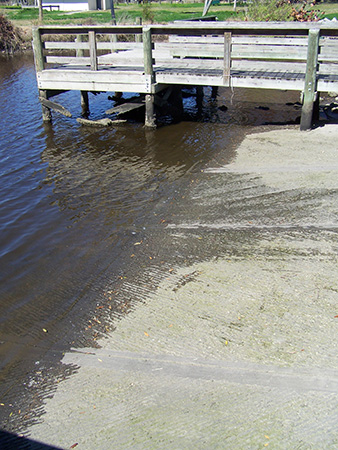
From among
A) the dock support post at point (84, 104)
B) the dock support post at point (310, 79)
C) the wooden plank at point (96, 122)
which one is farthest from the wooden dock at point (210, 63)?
the dock support post at point (84, 104)

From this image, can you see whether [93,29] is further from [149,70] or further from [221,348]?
[221,348]

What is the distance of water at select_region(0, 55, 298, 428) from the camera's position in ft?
17.7

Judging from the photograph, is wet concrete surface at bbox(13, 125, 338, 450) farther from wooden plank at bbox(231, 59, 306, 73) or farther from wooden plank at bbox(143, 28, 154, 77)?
wooden plank at bbox(143, 28, 154, 77)

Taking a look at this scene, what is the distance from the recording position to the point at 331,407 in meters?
3.78

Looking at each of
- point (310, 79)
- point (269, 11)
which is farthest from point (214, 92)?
point (269, 11)

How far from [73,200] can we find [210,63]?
5844 mm

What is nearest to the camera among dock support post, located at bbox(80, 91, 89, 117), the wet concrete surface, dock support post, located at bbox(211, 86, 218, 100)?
the wet concrete surface

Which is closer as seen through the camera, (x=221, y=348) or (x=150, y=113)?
(x=221, y=348)

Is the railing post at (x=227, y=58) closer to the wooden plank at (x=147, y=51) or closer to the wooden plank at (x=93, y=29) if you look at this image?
the wooden plank at (x=147, y=51)

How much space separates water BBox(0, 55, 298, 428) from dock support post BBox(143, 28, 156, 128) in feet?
1.10

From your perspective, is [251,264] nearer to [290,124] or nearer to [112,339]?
[112,339]

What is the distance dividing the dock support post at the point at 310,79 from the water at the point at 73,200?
170 cm

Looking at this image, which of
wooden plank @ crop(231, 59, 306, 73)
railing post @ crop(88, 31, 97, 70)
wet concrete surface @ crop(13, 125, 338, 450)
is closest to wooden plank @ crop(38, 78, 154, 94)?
railing post @ crop(88, 31, 97, 70)

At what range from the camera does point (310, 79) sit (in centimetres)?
1104
